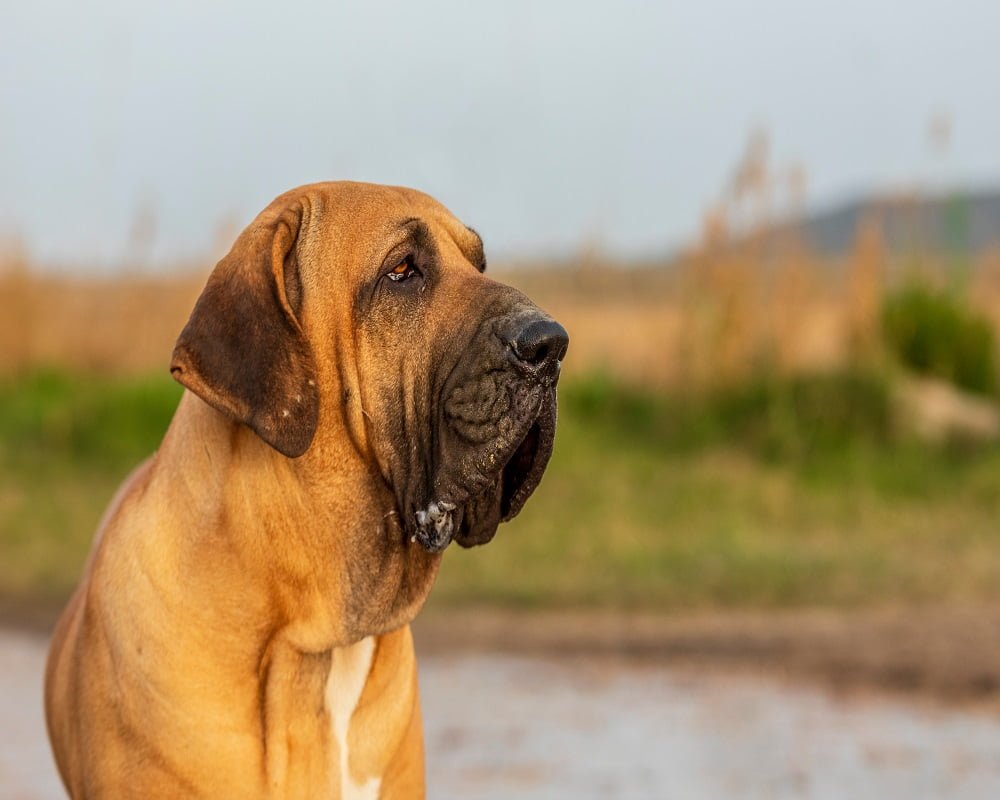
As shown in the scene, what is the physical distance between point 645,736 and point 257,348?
10.9 feet

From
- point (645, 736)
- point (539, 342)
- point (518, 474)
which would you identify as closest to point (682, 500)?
point (645, 736)

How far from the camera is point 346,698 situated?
130 inches

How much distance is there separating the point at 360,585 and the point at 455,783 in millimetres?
2340

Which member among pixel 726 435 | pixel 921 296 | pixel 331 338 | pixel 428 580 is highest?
pixel 331 338

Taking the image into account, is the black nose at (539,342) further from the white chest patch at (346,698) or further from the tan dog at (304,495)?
the white chest patch at (346,698)

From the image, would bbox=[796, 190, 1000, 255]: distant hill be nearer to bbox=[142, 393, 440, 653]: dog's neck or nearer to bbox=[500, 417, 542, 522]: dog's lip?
bbox=[500, 417, 542, 522]: dog's lip

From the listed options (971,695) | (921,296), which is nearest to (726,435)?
(921,296)

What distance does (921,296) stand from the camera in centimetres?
1130

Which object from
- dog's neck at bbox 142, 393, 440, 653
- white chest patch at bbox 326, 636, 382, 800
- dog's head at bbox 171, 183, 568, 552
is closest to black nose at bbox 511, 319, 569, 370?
dog's head at bbox 171, 183, 568, 552

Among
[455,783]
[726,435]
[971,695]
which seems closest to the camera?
[455,783]

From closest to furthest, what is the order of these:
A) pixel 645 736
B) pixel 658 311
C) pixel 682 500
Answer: pixel 645 736 < pixel 682 500 < pixel 658 311

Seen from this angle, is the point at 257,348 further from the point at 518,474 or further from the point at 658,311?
the point at 658,311

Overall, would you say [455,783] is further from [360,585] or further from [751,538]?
[751,538]

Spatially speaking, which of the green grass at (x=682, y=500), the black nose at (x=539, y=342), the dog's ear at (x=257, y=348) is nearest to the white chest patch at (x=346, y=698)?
the dog's ear at (x=257, y=348)
